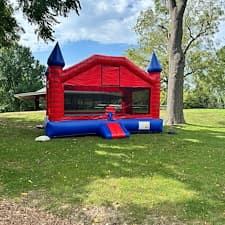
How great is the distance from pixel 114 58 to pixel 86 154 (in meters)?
4.71

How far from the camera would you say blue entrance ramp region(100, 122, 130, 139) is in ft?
32.9

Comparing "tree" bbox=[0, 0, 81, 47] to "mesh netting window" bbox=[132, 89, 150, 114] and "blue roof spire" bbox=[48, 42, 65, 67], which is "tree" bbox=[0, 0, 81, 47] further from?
"mesh netting window" bbox=[132, 89, 150, 114]

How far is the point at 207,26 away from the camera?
22297 mm

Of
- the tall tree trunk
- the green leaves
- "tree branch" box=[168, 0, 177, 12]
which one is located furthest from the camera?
"tree branch" box=[168, 0, 177, 12]

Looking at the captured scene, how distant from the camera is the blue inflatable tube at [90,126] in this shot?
9.95 m

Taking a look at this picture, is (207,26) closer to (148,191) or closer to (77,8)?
(77,8)

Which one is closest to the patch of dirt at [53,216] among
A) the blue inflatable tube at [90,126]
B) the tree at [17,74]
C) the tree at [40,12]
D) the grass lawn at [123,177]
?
the grass lawn at [123,177]

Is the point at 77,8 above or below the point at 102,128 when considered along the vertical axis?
above

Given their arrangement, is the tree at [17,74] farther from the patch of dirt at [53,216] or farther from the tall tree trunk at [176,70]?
the patch of dirt at [53,216]

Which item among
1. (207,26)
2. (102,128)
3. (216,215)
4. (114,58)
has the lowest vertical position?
(216,215)

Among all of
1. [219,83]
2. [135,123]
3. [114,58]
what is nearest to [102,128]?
[135,123]

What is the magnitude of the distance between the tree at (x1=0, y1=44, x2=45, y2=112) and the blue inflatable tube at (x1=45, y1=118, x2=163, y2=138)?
129 ft

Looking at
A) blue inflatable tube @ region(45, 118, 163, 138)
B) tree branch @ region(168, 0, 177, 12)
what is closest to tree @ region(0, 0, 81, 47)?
blue inflatable tube @ region(45, 118, 163, 138)

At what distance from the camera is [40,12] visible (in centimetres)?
1031
